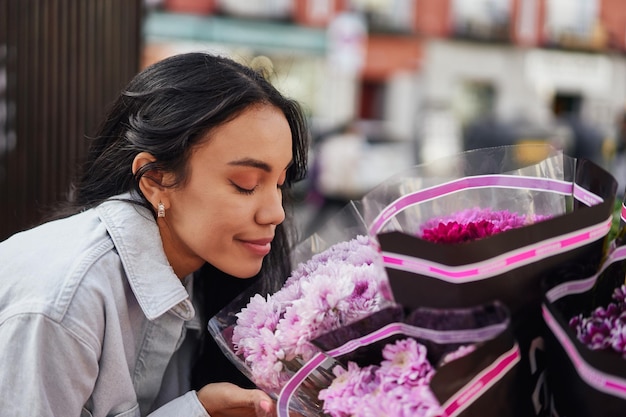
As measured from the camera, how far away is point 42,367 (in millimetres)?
1366

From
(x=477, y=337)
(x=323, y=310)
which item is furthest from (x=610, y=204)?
(x=323, y=310)

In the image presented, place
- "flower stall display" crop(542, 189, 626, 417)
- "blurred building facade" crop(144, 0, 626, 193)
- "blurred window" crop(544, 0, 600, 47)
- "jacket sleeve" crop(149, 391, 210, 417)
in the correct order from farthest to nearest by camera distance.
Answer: "blurred window" crop(544, 0, 600, 47) < "blurred building facade" crop(144, 0, 626, 193) < "jacket sleeve" crop(149, 391, 210, 417) < "flower stall display" crop(542, 189, 626, 417)

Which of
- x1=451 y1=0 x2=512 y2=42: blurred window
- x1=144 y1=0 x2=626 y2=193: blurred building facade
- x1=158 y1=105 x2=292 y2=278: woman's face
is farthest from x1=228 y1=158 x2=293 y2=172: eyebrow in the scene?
x1=451 y1=0 x2=512 y2=42: blurred window

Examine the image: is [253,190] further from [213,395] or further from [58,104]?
[58,104]

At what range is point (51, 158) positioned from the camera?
3359 millimetres

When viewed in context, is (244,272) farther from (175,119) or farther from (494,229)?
(494,229)

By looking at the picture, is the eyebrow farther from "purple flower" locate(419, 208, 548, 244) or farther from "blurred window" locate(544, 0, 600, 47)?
"blurred window" locate(544, 0, 600, 47)

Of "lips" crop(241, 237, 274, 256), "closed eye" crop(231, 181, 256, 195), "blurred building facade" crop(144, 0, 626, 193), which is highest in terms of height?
"closed eye" crop(231, 181, 256, 195)

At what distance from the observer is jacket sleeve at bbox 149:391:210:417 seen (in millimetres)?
1469

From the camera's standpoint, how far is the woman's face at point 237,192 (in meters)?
1.49

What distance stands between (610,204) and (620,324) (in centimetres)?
17

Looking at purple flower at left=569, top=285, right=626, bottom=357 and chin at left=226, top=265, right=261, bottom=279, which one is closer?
purple flower at left=569, top=285, right=626, bottom=357

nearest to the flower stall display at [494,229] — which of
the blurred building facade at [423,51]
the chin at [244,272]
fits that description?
the chin at [244,272]

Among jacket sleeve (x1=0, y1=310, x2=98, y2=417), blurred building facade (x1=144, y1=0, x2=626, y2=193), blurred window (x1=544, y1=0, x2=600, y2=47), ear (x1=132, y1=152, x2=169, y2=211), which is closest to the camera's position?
jacket sleeve (x1=0, y1=310, x2=98, y2=417)
